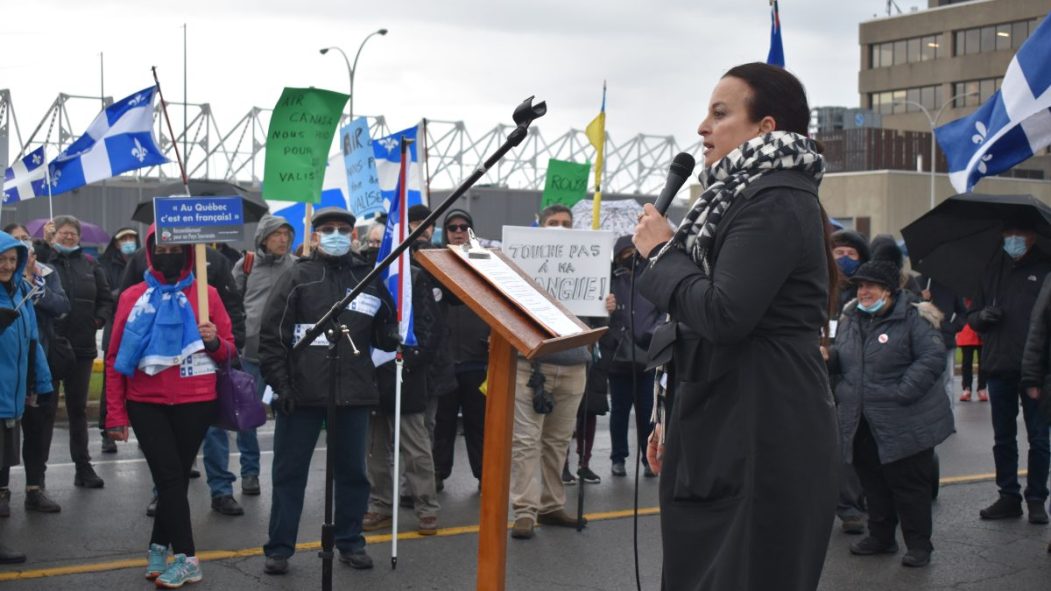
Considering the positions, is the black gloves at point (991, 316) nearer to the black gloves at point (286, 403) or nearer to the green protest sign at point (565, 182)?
the black gloves at point (286, 403)

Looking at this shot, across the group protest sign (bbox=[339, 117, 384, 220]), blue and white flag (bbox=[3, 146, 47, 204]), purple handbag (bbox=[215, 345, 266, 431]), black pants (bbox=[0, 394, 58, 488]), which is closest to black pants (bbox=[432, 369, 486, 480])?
protest sign (bbox=[339, 117, 384, 220])

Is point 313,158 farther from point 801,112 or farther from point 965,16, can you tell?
point 965,16

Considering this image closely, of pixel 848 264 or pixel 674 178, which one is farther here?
pixel 848 264

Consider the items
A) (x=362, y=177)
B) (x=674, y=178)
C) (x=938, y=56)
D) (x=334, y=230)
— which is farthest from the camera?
(x=938, y=56)

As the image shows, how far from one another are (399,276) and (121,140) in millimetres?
5328

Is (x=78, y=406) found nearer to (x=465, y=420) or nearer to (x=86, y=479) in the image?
(x=86, y=479)

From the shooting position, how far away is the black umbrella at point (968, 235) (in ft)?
27.8

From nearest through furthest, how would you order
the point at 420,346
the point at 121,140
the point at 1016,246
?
the point at 420,346
the point at 1016,246
the point at 121,140

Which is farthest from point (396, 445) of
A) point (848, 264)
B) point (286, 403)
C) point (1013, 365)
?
point (1013, 365)

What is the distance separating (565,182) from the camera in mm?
15234

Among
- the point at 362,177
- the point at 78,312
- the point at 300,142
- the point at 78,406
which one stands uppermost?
the point at 300,142

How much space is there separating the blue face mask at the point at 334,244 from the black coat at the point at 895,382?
123 inches

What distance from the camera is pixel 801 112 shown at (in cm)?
360

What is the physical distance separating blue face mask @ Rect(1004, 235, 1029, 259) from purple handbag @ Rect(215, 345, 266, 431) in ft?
17.2
